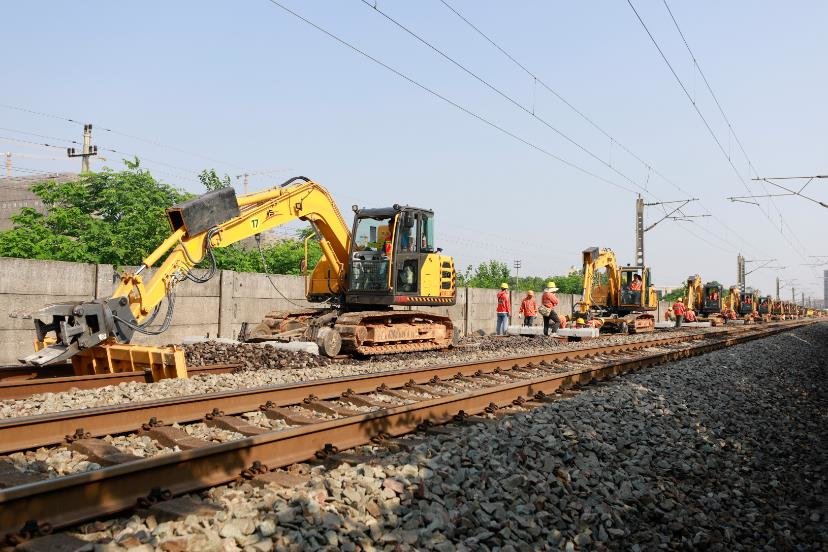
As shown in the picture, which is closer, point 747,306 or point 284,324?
point 284,324

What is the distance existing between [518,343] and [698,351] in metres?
4.69

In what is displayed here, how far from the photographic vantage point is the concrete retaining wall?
12.5 metres

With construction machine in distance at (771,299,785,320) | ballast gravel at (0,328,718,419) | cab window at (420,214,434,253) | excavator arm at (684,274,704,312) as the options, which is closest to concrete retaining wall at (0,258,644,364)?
ballast gravel at (0,328,718,419)

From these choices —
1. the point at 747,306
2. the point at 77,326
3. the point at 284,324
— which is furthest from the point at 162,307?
the point at 747,306

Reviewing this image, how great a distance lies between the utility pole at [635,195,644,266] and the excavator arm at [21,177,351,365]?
27093 millimetres

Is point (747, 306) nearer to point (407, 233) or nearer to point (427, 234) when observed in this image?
point (427, 234)

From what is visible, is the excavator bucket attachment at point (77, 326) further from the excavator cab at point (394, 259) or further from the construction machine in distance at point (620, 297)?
the construction machine in distance at point (620, 297)

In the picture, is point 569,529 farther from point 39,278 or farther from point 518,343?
point 518,343

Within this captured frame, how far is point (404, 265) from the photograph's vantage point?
1342cm

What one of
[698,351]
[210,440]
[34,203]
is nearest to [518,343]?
[698,351]

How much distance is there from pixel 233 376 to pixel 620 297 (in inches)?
817

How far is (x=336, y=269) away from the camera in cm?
1378

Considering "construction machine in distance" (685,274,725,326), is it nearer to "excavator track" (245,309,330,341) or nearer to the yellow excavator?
the yellow excavator

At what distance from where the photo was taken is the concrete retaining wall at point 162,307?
12508 mm
